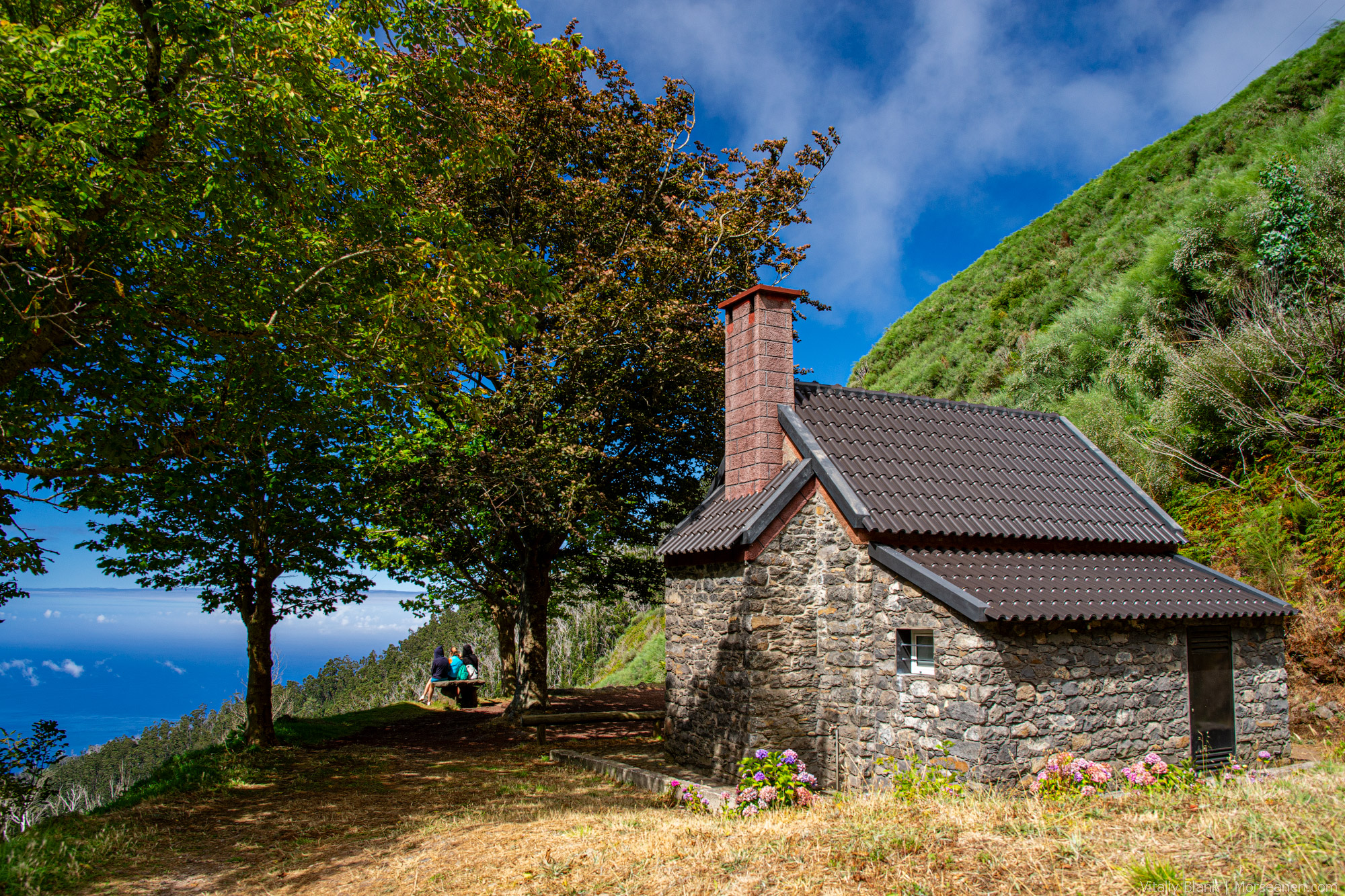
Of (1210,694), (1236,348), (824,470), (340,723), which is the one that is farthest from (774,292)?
(340,723)

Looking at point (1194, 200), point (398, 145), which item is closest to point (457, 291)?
point (398, 145)

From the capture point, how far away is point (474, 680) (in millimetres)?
19734

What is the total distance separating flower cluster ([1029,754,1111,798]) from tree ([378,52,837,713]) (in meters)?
7.87

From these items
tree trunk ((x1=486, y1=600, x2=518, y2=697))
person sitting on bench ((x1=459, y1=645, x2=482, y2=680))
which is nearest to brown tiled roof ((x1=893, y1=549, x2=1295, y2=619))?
tree trunk ((x1=486, y1=600, x2=518, y2=697))

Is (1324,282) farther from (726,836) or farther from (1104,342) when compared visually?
(726,836)

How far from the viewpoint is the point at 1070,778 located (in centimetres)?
798

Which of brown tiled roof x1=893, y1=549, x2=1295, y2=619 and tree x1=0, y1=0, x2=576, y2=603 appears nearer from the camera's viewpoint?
tree x1=0, y1=0, x2=576, y2=603

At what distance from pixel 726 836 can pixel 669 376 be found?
9.13m

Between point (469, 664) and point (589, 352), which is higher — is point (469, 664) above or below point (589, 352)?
below

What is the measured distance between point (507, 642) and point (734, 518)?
9412mm

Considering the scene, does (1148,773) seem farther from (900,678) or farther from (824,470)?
(824,470)

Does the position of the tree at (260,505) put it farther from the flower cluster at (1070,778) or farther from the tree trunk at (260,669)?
the flower cluster at (1070,778)

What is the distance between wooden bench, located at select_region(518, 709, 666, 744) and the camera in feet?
45.0

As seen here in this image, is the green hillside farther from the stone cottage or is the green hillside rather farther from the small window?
the small window
